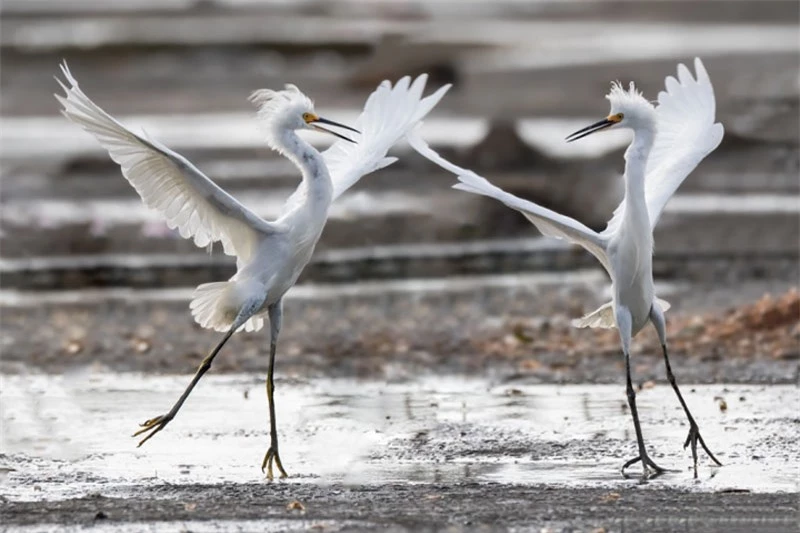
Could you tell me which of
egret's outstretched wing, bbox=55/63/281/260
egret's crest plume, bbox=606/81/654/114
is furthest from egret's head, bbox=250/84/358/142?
egret's crest plume, bbox=606/81/654/114

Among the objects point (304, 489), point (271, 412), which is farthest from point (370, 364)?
point (304, 489)

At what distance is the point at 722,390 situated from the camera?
493 inches

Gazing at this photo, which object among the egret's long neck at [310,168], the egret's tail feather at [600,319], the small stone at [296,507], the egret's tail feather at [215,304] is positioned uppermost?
the egret's long neck at [310,168]

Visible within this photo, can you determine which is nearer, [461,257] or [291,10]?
[461,257]

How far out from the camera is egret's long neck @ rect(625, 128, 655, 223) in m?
10.5

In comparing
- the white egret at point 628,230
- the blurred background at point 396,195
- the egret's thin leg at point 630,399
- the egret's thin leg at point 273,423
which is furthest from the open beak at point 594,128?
the blurred background at point 396,195

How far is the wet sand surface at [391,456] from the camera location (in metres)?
8.76

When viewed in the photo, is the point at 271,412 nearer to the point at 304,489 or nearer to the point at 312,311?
the point at 304,489

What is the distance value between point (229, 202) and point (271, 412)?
130cm

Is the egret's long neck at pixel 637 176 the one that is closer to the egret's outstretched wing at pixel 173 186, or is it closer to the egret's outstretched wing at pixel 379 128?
the egret's outstretched wing at pixel 379 128

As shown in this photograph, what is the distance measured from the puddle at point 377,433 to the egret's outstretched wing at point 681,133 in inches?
63.6

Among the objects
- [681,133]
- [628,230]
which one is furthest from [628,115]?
[681,133]

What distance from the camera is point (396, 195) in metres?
22.8

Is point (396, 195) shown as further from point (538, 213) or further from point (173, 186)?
point (538, 213)
